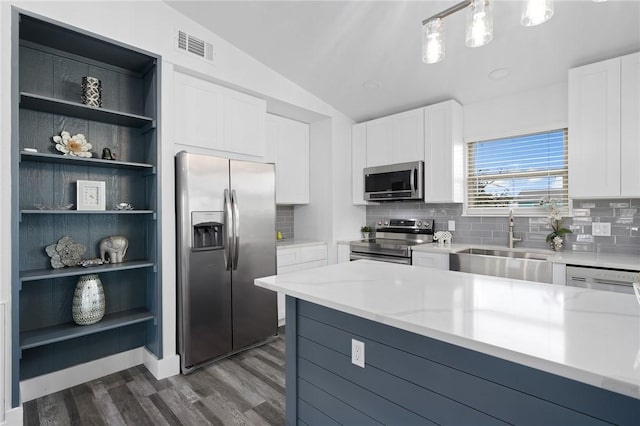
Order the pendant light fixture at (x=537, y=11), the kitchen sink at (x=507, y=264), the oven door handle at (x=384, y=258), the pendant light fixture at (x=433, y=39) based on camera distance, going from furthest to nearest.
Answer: the oven door handle at (x=384, y=258)
the kitchen sink at (x=507, y=264)
the pendant light fixture at (x=433, y=39)
the pendant light fixture at (x=537, y=11)

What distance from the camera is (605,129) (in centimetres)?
260

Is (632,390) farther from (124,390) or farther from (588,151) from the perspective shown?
(124,390)

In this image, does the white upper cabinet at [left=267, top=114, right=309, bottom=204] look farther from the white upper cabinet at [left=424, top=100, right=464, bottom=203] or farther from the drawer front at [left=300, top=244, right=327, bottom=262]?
the white upper cabinet at [left=424, top=100, right=464, bottom=203]

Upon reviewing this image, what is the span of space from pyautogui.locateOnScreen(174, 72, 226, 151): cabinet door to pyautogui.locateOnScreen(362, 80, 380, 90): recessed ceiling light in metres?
1.59

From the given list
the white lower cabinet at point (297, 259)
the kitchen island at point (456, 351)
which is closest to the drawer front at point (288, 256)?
the white lower cabinet at point (297, 259)

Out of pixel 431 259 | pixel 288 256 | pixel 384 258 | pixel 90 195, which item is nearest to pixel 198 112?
pixel 90 195

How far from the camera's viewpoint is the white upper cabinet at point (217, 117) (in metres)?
2.87

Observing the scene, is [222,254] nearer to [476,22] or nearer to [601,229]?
[476,22]

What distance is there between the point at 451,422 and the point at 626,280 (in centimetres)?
208

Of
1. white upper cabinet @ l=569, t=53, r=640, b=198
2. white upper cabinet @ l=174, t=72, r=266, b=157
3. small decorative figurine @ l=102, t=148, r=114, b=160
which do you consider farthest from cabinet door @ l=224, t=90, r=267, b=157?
white upper cabinet @ l=569, t=53, r=640, b=198

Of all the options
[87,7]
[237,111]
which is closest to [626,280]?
[237,111]

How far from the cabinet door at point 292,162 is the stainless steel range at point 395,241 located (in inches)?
39.8

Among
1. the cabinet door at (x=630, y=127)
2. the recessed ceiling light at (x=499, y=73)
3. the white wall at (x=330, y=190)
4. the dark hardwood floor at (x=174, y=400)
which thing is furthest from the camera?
the white wall at (x=330, y=190)

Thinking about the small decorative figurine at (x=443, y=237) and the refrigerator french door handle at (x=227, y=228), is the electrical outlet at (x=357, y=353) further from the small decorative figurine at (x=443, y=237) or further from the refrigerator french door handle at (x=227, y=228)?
the small decorative figurine at (x=443, y=237)
